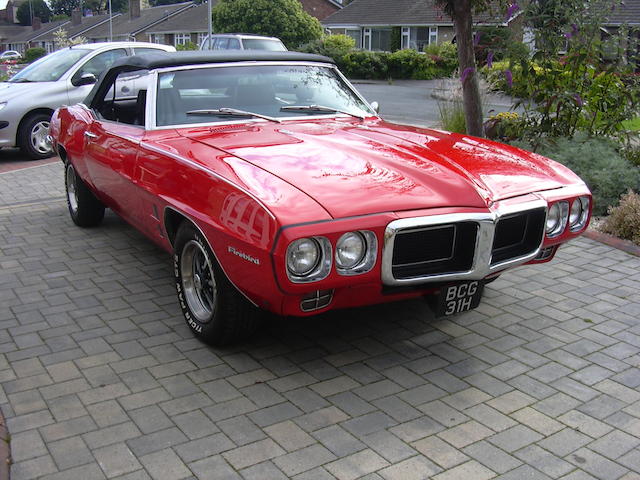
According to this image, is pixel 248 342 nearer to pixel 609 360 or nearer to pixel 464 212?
pixel 464 212

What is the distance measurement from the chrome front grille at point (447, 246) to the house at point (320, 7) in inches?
2266

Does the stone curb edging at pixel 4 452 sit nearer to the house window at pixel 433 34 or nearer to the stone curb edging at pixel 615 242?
the stone curb edging at pixel 615 242

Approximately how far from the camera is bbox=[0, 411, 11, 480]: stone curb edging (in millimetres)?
2965

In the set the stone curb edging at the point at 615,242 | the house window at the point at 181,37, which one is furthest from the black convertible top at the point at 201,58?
the house window at the point at 181,37

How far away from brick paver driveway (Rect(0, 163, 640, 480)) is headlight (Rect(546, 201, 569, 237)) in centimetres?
71

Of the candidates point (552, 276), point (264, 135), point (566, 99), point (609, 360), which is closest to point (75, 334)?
point (264, 135)

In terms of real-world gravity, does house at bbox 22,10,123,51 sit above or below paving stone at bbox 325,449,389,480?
above

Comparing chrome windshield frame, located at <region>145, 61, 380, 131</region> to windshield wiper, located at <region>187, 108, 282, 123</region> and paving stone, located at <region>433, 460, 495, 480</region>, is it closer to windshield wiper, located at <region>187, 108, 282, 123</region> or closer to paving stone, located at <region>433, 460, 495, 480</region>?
windshield wiper, located at <region>187, 108, 282, 123</region>

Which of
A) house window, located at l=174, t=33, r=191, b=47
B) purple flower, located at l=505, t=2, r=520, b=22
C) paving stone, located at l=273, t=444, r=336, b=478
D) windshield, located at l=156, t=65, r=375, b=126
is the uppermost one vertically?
house window, located at l=174, t=33, r=191, b=47

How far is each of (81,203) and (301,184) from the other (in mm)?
3826

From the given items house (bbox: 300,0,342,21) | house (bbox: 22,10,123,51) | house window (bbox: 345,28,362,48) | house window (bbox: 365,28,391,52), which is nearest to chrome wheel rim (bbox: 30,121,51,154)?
house window (bbox: 365,28,391,52)

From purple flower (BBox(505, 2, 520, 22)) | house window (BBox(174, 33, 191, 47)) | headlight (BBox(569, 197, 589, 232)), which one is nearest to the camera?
headlight (BBox(569, 197, 589, 232))

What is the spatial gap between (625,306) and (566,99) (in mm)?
3778

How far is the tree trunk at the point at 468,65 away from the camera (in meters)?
8.48
